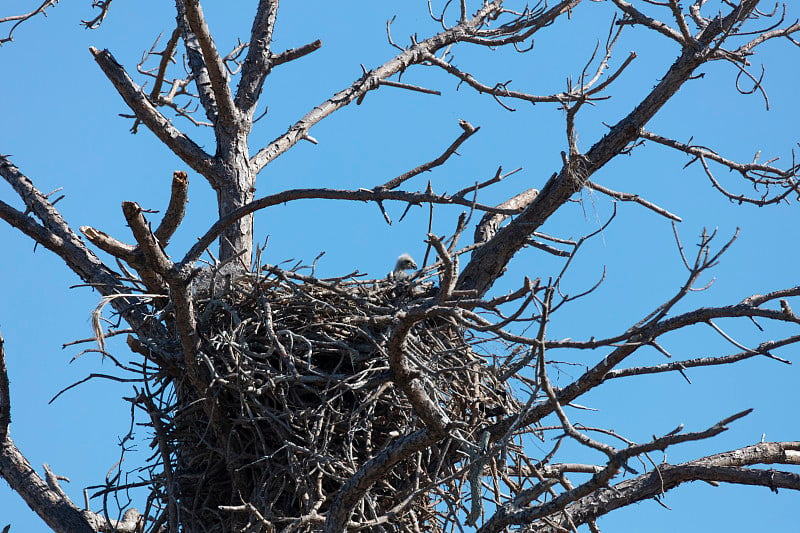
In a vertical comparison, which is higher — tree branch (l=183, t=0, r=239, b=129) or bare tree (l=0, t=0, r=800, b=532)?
tree branch (l=183, t=0, r=239, b=129)

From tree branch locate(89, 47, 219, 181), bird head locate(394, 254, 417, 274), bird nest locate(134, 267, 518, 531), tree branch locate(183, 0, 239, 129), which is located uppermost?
bird head locate(394, 254, 417, 274)

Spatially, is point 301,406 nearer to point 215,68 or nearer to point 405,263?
point 215,68

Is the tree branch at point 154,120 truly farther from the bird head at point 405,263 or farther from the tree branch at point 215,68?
the bird head at point 405,263

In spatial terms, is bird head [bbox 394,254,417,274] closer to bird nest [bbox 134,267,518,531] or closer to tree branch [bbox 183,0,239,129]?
tree branch [bbox 183,0,239,129]

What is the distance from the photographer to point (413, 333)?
523 cm

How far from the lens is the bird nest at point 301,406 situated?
485cm

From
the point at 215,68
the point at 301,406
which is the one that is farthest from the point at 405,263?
the point at 301,406

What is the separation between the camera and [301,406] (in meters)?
5.04

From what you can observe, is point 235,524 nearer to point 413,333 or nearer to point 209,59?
point 413,333

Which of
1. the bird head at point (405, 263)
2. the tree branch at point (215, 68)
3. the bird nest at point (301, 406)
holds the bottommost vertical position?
the bird nest at point (301, 406)

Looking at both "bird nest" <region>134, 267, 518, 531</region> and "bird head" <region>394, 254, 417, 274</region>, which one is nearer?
"bird nest" <region>134, 267, 518, 531</region>

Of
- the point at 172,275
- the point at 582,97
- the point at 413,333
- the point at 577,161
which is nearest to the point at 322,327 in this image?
the point at 413,333

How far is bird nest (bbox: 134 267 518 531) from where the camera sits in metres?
4.85

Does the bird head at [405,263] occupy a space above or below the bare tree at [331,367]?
above
